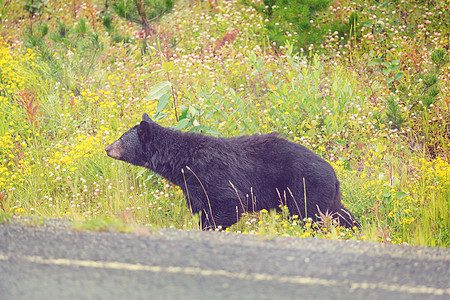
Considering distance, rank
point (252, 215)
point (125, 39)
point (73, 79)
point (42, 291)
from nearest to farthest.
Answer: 1. point (42, 291)
2. point (252, 215)
3. point (73, 79)
4. point (125, 39)

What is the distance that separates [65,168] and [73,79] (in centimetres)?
252

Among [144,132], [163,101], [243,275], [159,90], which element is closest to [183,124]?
[163,101]

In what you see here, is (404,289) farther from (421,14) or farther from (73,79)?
(421,14)

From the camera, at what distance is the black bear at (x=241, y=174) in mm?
5242

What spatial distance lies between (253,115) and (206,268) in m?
4.78

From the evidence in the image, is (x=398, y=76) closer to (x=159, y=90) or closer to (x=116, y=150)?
(x=159, y=90)

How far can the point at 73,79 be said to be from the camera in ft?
28.9

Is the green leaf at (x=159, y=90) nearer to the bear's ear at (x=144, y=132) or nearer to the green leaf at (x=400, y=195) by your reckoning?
the bear's ear at (x=144, y=132)

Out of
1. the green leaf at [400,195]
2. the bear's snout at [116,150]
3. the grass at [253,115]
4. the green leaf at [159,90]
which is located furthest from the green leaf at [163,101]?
the green leaf at [400,195]

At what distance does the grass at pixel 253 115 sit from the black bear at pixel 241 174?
25 centimetres

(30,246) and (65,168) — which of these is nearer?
(30,246)

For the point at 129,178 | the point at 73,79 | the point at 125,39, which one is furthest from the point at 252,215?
the point at 125,39

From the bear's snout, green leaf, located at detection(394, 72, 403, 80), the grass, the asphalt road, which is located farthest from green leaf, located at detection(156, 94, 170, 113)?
green leaf, located at detection(394, 72, 403, 80)

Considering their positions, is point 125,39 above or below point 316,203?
above
